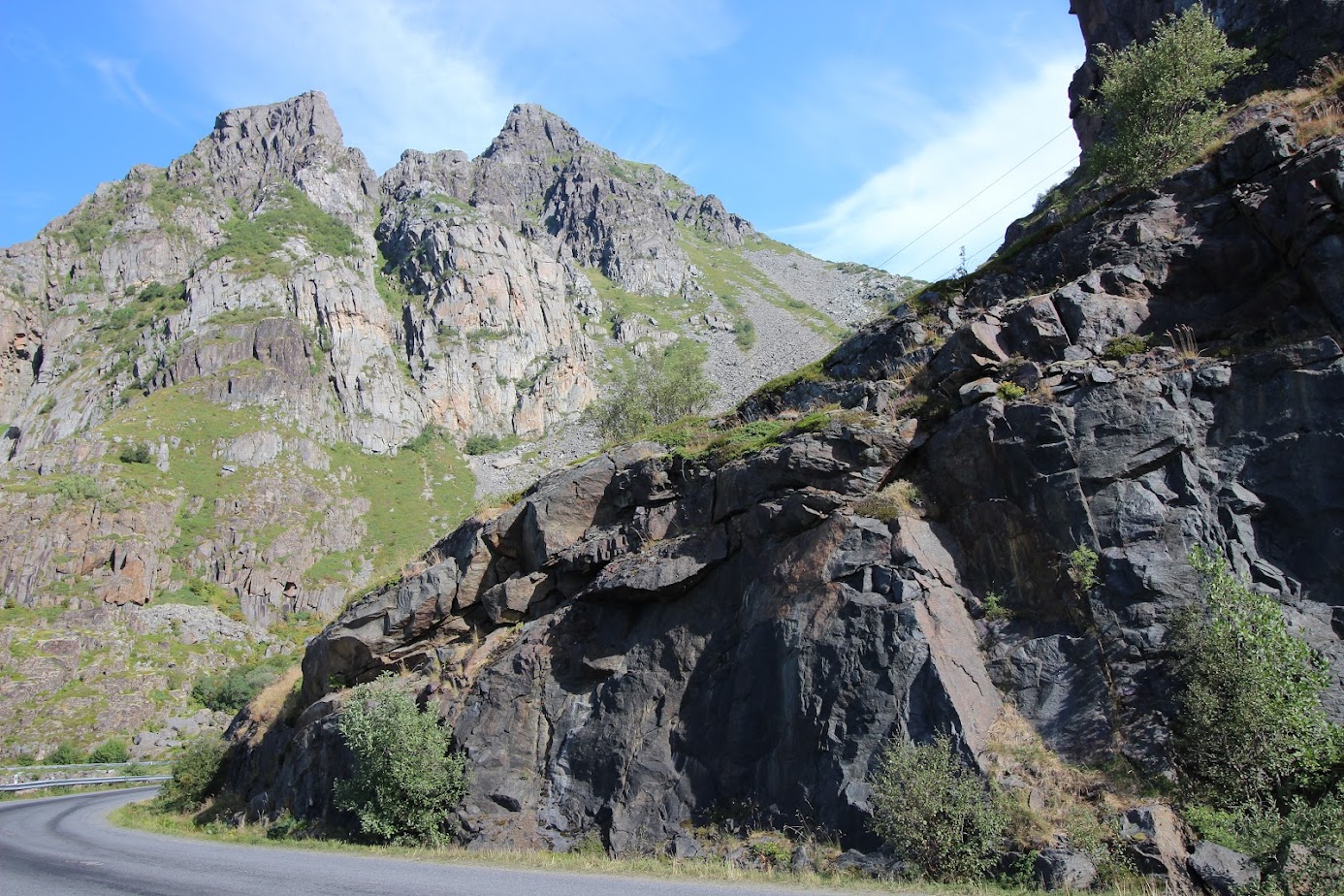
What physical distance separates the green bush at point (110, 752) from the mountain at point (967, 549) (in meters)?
45.5

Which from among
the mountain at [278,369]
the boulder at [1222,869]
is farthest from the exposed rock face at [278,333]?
the boulder at [1222,869]

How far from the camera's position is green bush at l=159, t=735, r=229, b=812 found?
28.3 metres

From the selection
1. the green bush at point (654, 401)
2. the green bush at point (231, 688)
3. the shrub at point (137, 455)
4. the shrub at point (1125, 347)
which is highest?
the shrub at point (137, 455)

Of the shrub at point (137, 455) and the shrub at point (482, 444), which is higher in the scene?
the shrub at point (482, 444)

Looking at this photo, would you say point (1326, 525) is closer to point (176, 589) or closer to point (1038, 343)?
point (1038, 343)

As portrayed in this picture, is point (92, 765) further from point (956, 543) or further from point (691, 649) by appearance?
point (956, 543)

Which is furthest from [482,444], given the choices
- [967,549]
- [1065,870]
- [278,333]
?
[1065,870]

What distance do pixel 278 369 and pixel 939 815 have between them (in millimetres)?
112605

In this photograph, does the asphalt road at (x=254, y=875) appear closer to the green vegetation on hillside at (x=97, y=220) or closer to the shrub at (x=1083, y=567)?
the shrub at (x=1083, y=567)

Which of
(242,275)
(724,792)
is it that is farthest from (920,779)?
(242,275)

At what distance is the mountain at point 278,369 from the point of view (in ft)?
238

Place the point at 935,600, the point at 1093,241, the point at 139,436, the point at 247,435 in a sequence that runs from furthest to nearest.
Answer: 1. the point at 247,435
2. the point at 139,436
3. the point at 1093,241
4. the point at 935,600

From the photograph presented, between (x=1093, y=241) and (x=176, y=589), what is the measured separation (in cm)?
8791

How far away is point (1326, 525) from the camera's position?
13.1 m
